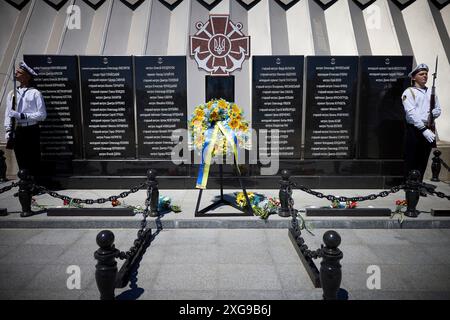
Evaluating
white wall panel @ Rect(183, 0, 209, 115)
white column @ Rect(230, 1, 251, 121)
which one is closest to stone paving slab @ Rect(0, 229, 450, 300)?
white column @ Rect(230, 1, 251, 121)

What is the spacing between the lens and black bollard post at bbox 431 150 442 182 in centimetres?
797

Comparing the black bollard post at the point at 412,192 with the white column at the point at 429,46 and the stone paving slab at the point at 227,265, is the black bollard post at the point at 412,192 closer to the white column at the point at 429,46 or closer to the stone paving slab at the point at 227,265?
the stone paving slab at the point at 227,265

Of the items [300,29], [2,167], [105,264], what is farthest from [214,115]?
[2,167]

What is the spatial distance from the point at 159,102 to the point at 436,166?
7.36 metres

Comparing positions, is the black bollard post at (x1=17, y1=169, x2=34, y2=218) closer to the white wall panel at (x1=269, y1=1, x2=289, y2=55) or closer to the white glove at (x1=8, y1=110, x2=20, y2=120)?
the white glove at (x1=8, y1=110, x2=20, y2=120)

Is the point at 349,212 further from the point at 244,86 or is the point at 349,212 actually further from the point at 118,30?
the point at 118,30

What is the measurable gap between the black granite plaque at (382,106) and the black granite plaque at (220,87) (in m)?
3.25

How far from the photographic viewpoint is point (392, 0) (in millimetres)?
10023

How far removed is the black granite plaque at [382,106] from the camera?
7.37 meters

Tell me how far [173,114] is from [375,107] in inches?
194

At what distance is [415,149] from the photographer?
6941 mm

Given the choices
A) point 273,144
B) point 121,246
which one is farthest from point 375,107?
point 121,246

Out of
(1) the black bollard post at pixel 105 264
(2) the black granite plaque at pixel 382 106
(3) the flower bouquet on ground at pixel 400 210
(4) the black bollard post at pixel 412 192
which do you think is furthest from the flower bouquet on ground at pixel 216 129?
(2) the black granite plaque at pixel 382 106
